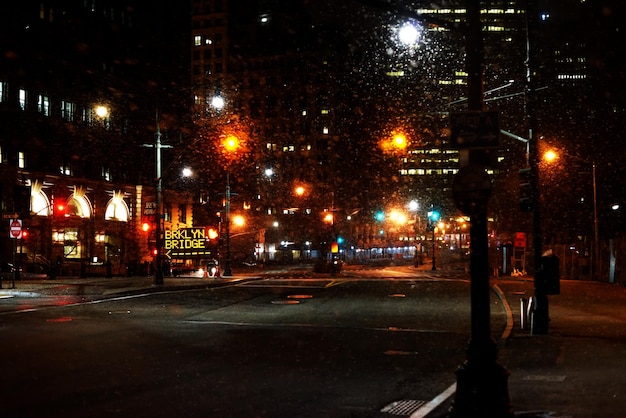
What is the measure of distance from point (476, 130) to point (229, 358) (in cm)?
692

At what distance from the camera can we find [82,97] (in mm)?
57406

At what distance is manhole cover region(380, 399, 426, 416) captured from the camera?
27.1 ft

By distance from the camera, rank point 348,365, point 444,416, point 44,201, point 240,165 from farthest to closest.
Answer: point 240,165, point 44,201, point 348,365, point 444,416

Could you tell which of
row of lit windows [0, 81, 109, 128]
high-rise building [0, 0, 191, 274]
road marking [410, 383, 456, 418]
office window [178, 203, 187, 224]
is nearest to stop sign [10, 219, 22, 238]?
high-rise building [0, 0, 191, 274]

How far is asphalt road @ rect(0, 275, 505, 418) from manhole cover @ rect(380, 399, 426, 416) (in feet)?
0.08

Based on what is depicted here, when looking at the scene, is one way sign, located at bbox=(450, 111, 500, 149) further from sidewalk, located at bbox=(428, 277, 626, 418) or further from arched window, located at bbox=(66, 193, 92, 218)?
arched window, located at bbox=(66, 193, 92, 218)

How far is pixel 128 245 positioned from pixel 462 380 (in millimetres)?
59563

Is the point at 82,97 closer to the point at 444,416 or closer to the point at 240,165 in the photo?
the point at 240,165

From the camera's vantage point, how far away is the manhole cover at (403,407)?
27.1 feet

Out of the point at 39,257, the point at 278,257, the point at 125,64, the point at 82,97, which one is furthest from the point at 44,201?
the point at 278,257

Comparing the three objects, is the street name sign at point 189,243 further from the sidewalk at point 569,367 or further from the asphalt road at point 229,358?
the sidewalk at point 569,367

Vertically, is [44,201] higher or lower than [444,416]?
higher

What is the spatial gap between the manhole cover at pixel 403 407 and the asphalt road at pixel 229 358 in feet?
0.08

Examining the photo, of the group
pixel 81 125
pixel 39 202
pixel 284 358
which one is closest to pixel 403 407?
pixel 284 358
